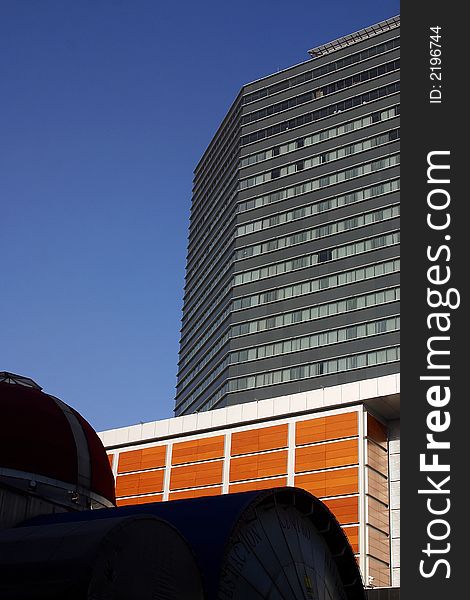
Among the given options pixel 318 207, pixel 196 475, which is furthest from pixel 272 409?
→ pixel 318 207

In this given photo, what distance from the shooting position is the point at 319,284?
99.1 meters

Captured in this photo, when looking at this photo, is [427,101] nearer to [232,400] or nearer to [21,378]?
[21,378]

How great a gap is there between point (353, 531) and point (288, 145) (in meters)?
69.1

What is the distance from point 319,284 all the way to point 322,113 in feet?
81.9

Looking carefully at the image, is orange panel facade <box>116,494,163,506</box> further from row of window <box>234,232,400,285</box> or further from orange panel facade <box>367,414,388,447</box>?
row of window <box>234,232,400,285</box>

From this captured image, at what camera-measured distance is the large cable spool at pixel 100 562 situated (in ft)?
53.9

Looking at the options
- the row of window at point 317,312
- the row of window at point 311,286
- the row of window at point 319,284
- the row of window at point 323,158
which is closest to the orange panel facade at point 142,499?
the row of window at point 317,312

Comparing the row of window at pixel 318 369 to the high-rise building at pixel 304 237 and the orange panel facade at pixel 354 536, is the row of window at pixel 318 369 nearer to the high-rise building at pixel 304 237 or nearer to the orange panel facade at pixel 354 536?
the high-rise building at pixel 304 237

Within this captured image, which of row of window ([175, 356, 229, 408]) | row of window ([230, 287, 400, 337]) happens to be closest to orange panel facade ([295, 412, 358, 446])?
row of window ([230, 287, 400, 337])

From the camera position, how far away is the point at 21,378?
27641 mm

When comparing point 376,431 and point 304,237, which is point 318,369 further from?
point 376,431

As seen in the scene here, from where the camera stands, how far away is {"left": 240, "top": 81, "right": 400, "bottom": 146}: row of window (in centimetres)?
10625

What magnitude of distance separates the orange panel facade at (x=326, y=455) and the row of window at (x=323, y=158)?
56345 mm

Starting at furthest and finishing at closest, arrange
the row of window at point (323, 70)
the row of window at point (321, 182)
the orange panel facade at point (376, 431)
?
the row of window at point (323, 70) → the row of window at point (321, 182) → the orange panel facade at point (376, 431)
